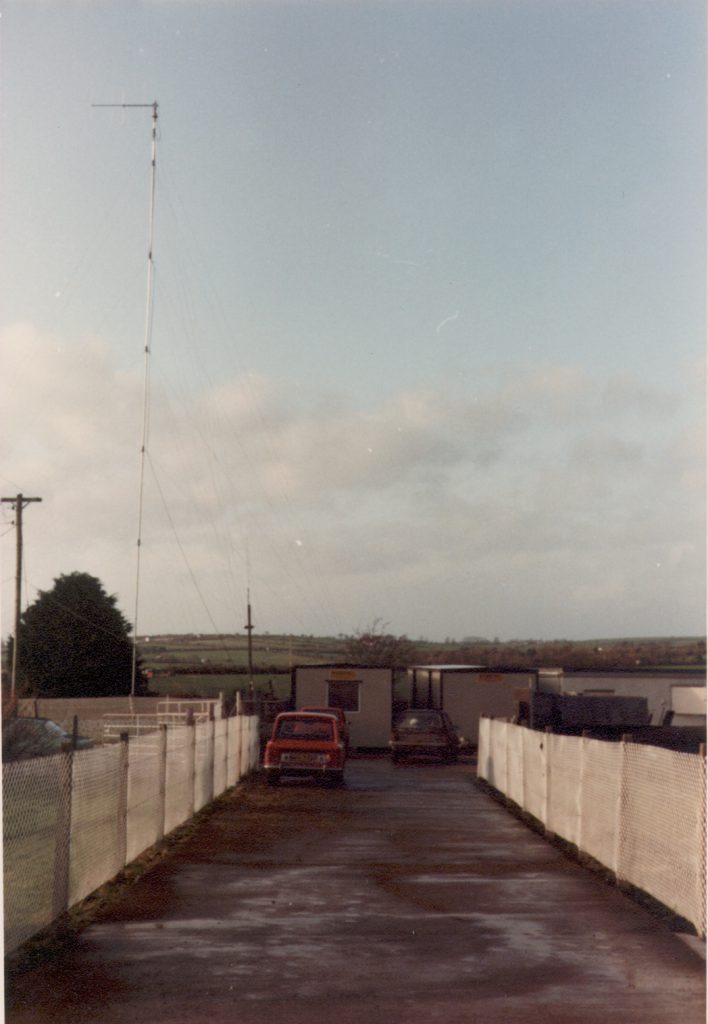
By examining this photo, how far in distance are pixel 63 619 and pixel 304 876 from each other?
169ft

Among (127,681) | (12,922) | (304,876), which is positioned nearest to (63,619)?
(127,681)

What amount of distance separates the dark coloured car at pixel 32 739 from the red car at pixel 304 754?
4090 mm

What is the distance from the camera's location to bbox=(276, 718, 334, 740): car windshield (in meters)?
27.1

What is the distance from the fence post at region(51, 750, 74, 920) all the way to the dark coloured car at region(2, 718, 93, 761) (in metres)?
16.3

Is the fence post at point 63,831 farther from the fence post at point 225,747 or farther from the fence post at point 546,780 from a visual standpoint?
the fence post at point 225,747

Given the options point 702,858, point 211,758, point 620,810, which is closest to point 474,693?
point 211,758

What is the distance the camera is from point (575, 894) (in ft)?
37.3

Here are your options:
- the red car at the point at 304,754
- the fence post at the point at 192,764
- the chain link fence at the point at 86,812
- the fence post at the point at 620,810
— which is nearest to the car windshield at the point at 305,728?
the red car at the point at 304,754

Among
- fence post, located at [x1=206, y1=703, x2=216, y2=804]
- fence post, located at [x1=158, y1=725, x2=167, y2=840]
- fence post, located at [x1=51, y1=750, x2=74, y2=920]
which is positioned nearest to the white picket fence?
fence post, located at [x1=51, y1=750, x2=74, y2=920]

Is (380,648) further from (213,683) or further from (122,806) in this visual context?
(122,806)

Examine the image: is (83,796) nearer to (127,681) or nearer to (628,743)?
(628,743)

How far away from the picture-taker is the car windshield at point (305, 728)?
88.9ft

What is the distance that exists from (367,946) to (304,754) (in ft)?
58.8

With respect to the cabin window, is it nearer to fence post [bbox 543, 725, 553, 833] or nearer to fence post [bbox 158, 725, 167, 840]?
fence post [bbox 543, 725, 553, 833]
